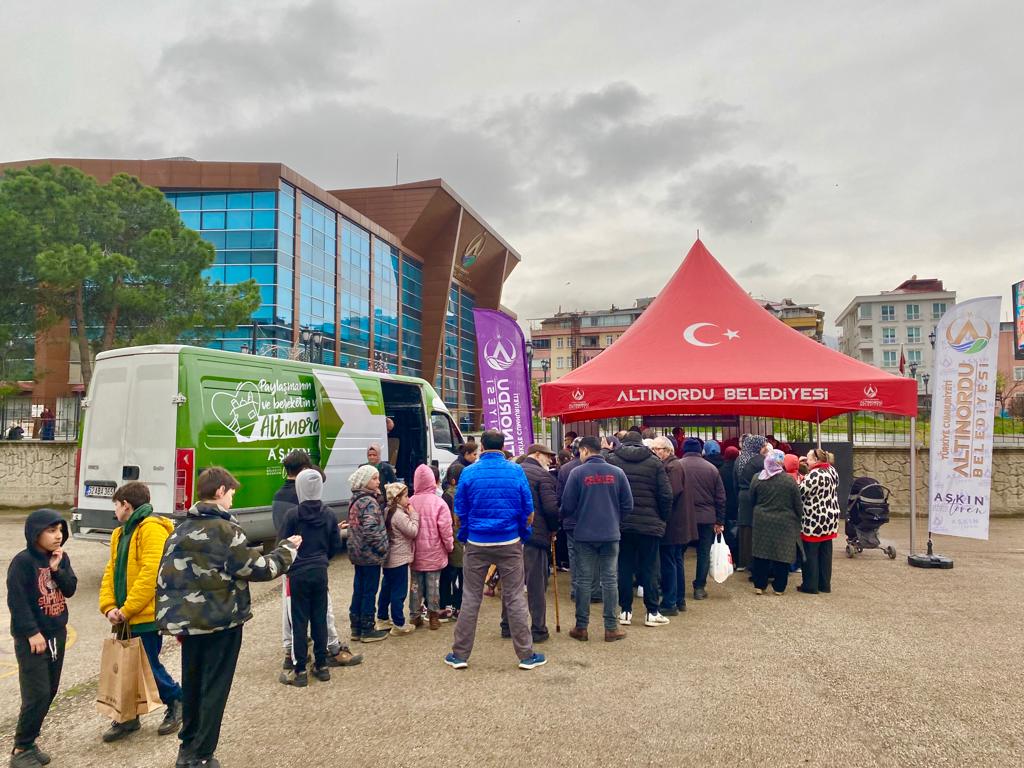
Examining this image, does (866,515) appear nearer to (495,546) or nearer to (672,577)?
(672,577)

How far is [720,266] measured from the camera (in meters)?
11.5

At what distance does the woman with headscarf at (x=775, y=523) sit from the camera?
768 centimetres

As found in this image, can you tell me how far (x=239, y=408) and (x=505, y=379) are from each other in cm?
361

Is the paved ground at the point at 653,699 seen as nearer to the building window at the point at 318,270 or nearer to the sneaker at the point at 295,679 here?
the sneaker at the point at 295,679

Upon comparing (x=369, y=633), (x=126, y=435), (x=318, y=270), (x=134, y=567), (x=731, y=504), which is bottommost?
(x=369, y=633)

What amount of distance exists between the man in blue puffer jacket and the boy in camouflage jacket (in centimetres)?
201

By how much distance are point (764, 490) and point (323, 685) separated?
16.7ft

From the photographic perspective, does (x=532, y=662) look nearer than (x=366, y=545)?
Yes

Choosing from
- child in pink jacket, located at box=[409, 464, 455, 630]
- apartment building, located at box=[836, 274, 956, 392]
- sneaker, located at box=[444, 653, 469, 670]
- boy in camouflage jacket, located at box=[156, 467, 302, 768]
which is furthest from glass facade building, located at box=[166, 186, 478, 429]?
apartment building, located at box=[836, 274, 956, 392]

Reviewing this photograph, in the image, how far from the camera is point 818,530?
7797 mm

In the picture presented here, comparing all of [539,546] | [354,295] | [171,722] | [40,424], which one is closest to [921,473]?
[539,546]

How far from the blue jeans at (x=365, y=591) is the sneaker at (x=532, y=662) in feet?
4.95

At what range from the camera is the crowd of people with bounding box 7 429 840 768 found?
145 inches

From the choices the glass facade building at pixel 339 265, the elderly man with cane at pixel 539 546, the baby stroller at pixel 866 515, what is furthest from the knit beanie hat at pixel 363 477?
the glass facade building at pixel 339 265
